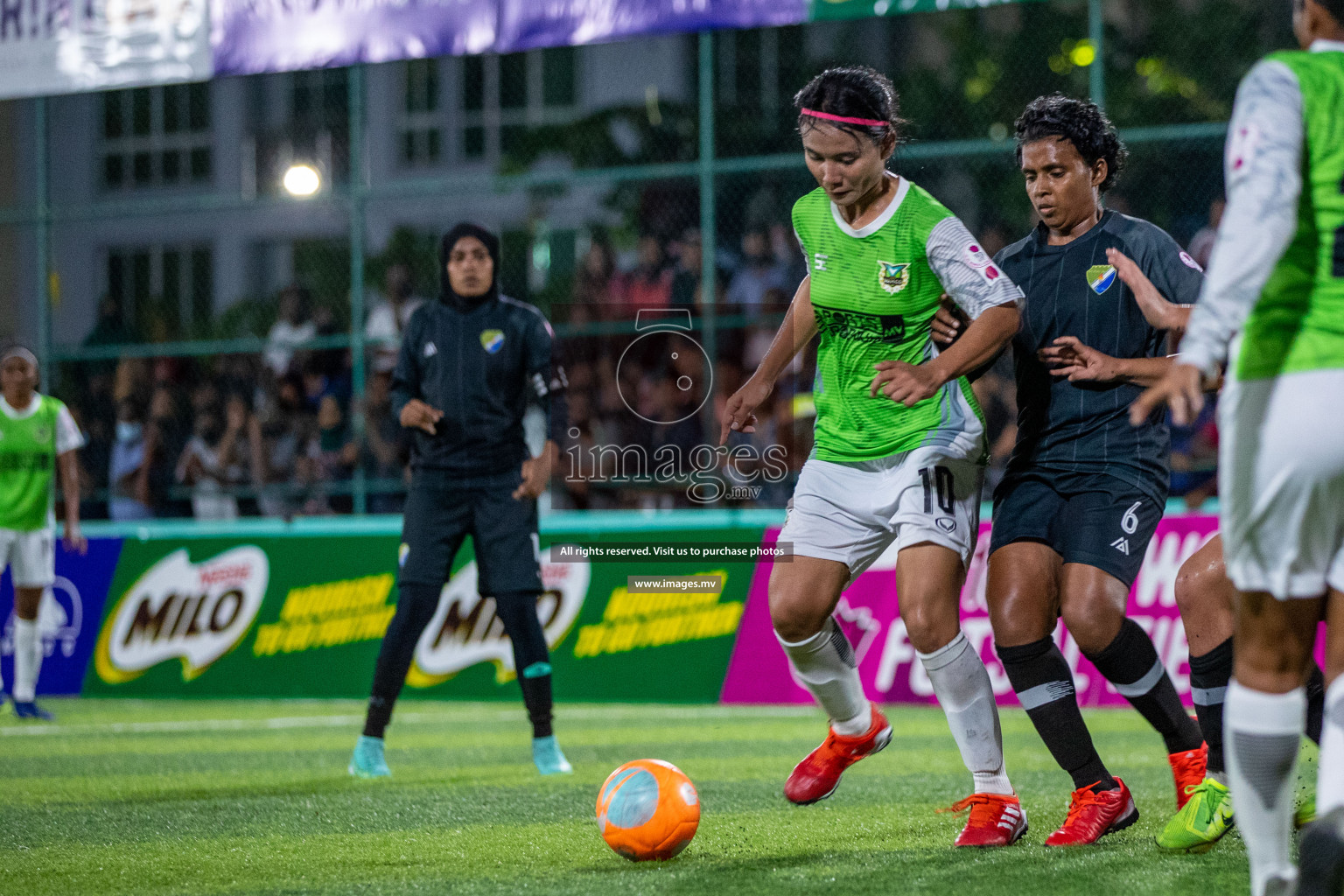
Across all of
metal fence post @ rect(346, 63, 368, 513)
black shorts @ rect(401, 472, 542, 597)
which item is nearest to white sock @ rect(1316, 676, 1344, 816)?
black shorts @ rect(401, 472, 542, 597)

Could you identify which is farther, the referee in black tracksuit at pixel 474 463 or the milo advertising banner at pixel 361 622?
the milo advertising banner at pixel 361 622

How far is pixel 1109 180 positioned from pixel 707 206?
6585 millimetres

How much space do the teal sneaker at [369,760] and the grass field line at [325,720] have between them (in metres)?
2.58

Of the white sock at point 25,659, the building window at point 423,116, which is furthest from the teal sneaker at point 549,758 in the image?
the building window at point 423,116

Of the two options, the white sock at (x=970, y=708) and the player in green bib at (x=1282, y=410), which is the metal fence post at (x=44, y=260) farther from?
the player in green bib at (x=1282, y=410)

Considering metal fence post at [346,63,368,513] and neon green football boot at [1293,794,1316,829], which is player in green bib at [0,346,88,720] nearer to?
metal fence post at [346,63,368,513]

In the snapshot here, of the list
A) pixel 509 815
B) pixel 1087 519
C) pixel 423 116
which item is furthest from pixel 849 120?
pixel 423 116

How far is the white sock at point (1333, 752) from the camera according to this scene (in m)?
3.05

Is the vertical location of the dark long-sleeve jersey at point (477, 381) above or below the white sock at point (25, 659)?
above

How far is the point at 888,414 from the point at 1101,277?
755mm

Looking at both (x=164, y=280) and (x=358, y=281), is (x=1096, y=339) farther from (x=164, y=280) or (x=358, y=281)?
(x=164, y=280)

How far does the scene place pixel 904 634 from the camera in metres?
9.66

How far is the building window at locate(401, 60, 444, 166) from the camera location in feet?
94.1

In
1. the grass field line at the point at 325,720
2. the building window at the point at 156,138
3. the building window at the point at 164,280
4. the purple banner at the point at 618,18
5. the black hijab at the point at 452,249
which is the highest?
the building window at the point at 156,138
